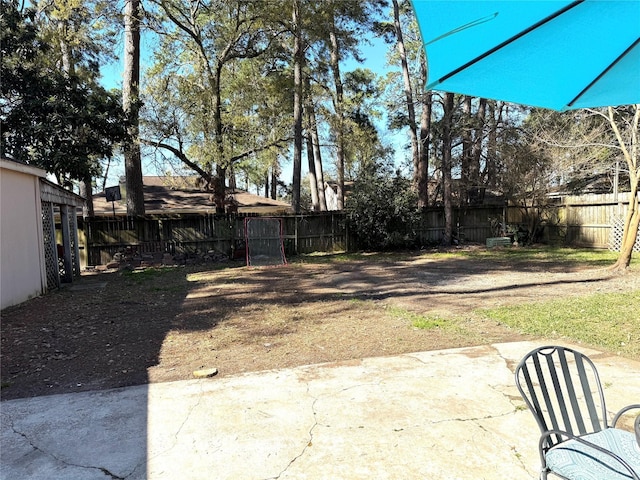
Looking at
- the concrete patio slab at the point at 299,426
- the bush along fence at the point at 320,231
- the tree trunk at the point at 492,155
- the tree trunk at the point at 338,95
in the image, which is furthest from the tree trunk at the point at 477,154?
the concrete patio slab at the point at 299,426

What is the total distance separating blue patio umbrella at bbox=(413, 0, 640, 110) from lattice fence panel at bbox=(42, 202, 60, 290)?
9.11 m

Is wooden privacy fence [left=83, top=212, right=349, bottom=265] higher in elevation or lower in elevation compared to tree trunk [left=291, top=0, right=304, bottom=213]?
lower

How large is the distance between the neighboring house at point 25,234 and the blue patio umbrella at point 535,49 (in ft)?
23.1

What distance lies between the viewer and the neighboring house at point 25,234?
6539 millimetres

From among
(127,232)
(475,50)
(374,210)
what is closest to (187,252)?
(127,232)

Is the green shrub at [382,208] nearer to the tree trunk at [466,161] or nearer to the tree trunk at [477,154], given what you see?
the tree trunk at [466,161]

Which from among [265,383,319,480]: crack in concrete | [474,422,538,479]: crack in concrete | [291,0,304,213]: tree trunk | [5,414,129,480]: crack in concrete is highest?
[291,0,304,213]: tree trunk

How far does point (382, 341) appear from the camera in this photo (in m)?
4.76

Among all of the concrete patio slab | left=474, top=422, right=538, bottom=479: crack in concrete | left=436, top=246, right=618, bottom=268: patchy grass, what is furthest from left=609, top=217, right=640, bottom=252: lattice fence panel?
left=474, top=422, right=538, bottom=479: crack in concrete

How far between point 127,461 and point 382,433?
156cm

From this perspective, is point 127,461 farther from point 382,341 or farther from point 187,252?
point 187,252

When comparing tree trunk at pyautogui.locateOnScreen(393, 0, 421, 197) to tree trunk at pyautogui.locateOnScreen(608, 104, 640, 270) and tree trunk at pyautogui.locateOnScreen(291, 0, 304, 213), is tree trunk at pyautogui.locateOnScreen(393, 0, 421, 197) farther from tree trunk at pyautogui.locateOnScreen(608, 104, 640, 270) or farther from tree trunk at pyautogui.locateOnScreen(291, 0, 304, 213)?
tree trunk at pyautogui.locateOnScreen(608, 104, 640, 270)

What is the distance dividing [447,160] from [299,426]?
14459mm

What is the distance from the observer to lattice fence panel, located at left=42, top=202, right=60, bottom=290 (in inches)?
338
